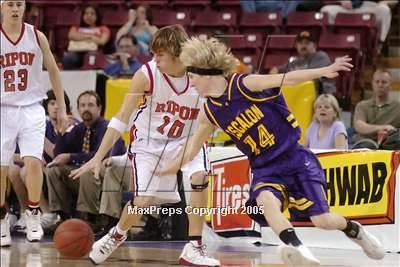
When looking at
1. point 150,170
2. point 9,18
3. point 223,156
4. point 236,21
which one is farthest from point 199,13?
point 150,170

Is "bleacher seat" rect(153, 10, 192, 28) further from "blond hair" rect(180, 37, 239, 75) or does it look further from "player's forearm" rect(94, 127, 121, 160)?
"blond hair" rect(180, 37, 239, 75)

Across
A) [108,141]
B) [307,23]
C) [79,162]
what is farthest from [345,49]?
[108,141]

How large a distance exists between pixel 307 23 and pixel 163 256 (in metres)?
5.77

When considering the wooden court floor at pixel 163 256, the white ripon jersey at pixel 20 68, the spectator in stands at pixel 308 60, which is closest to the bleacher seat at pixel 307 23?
the spectator in stands at pixel 308 60

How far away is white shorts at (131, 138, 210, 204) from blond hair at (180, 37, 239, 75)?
94 cm

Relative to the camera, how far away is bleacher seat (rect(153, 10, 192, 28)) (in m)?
13.2

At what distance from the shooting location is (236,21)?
13.1 metres

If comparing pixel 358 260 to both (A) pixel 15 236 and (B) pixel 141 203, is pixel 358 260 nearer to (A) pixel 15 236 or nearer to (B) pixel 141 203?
(B) pixel 141 203

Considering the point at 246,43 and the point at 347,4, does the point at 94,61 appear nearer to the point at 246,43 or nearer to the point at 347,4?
the point at 246,43

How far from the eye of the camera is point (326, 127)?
360 inches

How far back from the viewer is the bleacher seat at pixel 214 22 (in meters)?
12.9

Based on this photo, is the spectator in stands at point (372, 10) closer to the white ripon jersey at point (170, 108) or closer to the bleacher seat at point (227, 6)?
the bleacher seat at point (227, 6)

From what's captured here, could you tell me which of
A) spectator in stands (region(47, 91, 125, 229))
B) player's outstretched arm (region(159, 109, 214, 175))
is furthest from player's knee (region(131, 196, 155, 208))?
spectator in stands (region(47, 91, 125, 229))

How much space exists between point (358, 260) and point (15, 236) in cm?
354
